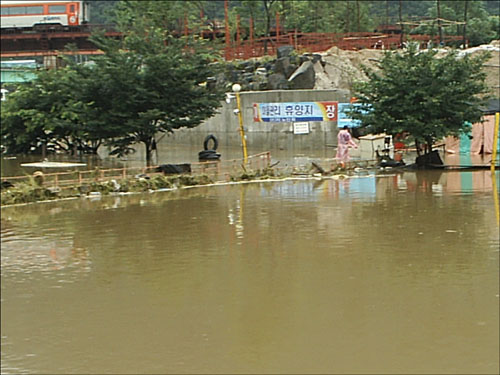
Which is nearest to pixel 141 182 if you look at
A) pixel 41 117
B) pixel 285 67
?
pixel 41 117

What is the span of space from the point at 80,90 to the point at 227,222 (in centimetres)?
1256

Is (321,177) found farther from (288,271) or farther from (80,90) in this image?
(288,271)

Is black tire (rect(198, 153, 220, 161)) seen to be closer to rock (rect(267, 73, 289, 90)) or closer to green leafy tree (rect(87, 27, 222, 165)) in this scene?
green leafy tree (rect(87, 27, 222, 165))

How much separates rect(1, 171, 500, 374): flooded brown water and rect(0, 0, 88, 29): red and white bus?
4435cm

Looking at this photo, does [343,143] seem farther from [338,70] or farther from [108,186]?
[338,70]

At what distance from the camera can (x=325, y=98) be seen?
35.0 metres

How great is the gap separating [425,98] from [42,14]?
137 feet

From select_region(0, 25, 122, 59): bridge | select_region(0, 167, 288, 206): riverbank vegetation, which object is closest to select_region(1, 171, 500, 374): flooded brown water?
select_region(0, 167, 288, 206): riverbank vegetation

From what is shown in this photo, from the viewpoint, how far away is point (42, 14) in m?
58.8

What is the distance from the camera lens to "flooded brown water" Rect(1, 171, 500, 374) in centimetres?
763

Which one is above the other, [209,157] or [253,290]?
[209,157]

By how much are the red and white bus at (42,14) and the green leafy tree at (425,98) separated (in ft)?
126

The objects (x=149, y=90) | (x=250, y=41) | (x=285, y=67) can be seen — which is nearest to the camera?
(x=149, y=90)

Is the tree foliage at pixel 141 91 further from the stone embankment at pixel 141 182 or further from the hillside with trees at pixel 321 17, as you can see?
the hillside with trees at pixel 321 17
